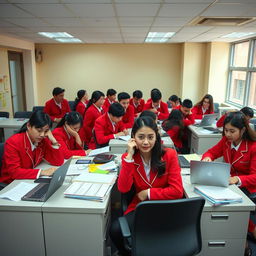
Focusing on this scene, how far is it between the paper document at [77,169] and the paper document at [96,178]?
0.33 feet

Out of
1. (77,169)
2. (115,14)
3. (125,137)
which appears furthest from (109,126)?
(115,14)

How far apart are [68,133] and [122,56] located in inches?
233

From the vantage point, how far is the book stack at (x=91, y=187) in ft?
5.70

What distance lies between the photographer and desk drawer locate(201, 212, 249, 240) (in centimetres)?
174

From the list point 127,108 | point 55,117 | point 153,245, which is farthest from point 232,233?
point 55,117

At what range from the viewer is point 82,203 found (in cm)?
168

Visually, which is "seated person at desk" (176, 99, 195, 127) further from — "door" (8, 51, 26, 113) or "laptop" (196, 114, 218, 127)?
"door" (8, 51, 26, 113)

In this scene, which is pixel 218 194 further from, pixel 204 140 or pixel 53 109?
pixel 53 109

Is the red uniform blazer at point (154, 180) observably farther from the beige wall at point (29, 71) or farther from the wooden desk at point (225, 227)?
the beige wall at point (29, 71)

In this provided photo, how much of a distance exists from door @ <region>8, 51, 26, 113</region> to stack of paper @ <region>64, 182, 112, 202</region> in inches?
250

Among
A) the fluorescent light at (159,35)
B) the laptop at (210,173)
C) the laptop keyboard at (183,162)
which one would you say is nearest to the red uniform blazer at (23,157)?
the laptop keyboard at (183,162)

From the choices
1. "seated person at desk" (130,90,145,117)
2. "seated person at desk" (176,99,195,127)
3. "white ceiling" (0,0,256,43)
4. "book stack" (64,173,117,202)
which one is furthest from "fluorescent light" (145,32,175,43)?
"book stack" (64,173,117,202)

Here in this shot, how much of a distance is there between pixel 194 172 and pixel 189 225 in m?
0.51

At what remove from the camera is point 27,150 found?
7.13 ft
